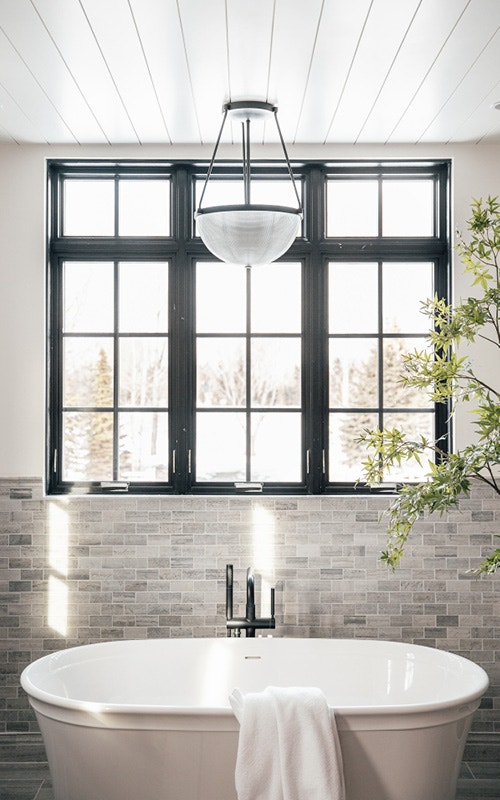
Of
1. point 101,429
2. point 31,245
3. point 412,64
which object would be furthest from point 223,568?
point 412,64

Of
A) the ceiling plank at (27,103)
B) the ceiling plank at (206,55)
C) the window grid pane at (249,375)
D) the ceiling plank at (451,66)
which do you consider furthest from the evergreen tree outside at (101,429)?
the ceiling plank at (451,66)

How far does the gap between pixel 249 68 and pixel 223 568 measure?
238 centimetres

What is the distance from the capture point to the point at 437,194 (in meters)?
4.57

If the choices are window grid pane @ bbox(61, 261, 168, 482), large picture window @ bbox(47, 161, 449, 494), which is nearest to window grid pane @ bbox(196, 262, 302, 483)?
large picture window @ bbox(47, 161, 449, 494)

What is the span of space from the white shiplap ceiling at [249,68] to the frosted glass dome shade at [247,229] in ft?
1.88

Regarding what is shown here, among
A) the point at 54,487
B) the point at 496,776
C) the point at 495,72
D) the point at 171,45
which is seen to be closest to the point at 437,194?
the point at 495,72

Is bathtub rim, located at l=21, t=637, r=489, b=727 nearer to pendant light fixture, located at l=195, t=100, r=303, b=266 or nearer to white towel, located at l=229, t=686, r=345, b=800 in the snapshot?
white towel, located at l=229, t=686, r=345, b=800

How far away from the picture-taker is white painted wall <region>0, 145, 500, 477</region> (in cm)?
439

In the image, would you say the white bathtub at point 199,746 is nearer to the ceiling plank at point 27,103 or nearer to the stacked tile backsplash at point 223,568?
the stacked tile backsplash at point 223,568

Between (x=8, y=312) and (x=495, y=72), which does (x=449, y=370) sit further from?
(x=8, y=312)

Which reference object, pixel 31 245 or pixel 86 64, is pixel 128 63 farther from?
pixel 31 245

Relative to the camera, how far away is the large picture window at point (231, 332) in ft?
14.9

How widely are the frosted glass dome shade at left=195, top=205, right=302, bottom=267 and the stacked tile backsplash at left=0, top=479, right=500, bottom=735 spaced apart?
1.40 m

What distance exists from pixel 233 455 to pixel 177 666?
3.67ft
